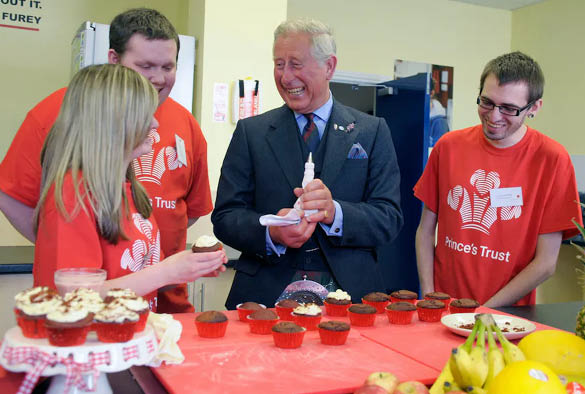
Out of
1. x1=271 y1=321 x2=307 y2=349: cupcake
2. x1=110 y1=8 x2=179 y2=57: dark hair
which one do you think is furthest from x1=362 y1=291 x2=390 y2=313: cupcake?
x1=110 y1=8 x2=179 y2=57: dark hair

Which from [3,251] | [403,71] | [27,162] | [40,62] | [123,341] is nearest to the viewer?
[123,341]

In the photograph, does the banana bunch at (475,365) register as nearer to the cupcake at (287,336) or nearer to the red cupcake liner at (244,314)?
the cupcake at (287,336)

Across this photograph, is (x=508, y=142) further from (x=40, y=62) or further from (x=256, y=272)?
(x=40, y=62)

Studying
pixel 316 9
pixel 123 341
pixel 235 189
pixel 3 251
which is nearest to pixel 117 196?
pixel 123 341

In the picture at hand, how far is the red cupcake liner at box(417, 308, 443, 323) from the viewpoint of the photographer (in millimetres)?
1740

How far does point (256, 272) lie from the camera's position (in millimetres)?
2021

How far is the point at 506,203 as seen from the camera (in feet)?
7.47

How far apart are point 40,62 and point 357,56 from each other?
297cm

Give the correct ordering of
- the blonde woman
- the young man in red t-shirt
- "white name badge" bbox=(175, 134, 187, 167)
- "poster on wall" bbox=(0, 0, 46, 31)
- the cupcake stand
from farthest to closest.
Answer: "poster on wall" bbox=(0, 0, 46, 31) → "white name badge" bbox=(175, 134, 187, 167) → the young man in red t-shirt → the blonde woman → the cupcake stand

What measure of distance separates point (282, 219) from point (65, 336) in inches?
32.2

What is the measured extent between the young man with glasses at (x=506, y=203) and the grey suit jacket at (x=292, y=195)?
1.27 ft

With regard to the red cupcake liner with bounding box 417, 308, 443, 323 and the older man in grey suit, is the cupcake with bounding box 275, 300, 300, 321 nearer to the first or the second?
the older man in grey suit

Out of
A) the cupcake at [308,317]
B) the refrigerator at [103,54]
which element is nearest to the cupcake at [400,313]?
the cupcake at [308,317]

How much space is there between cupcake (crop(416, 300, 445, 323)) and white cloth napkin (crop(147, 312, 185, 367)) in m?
0.79
